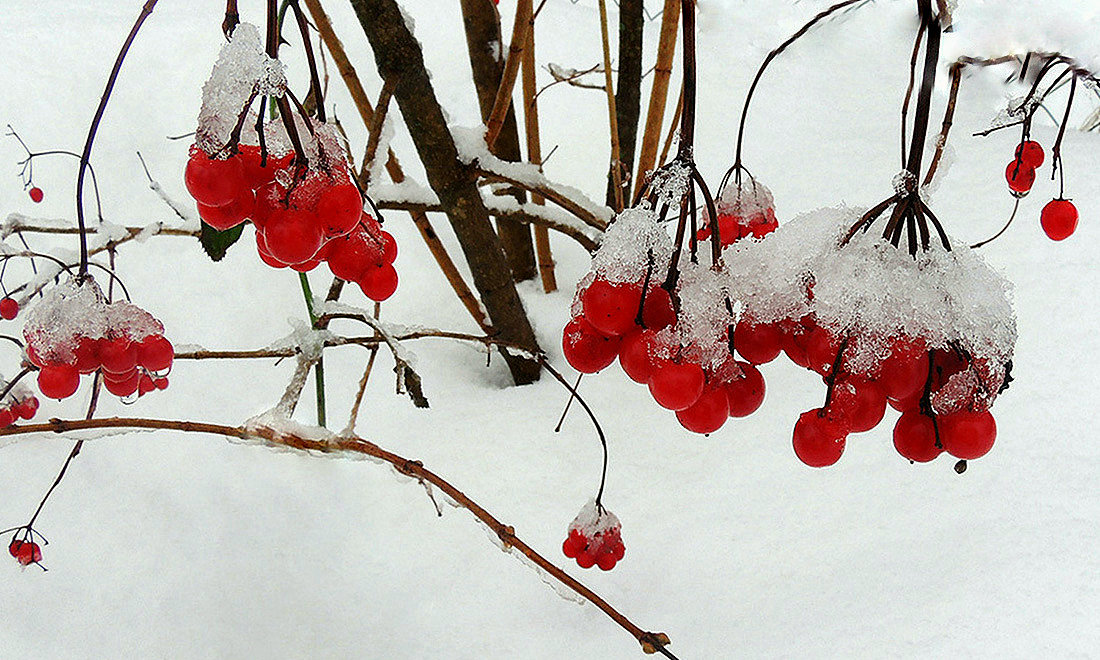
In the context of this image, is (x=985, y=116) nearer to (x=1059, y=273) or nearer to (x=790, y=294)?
(x=1059, y=273)

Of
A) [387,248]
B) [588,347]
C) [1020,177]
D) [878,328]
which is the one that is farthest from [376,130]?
[1020,177]

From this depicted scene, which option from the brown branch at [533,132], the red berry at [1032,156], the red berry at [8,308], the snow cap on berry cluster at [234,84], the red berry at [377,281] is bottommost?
the snow cap on berry cluster at [234,84]

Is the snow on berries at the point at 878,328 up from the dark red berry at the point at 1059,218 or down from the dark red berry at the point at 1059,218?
down

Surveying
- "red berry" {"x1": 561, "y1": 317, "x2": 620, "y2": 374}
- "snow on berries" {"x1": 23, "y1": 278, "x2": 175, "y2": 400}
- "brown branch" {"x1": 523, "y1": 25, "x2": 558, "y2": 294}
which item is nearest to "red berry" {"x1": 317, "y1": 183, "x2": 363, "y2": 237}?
"red berry" {"x1": 561, "y1": 317, "x2": 620, "y2": 374}

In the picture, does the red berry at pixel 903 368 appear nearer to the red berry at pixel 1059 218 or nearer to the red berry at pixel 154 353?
the red berry at pixel 154 353

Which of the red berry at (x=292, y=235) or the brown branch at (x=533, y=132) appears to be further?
the brown branch at (x=533, y=132)

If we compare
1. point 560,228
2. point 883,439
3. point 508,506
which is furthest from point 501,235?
point 883,439

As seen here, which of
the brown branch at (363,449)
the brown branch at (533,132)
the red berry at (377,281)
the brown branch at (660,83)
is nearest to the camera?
the red berry at (377,281)

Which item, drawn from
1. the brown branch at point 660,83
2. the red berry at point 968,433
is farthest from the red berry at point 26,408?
the red berry at point 968,433
